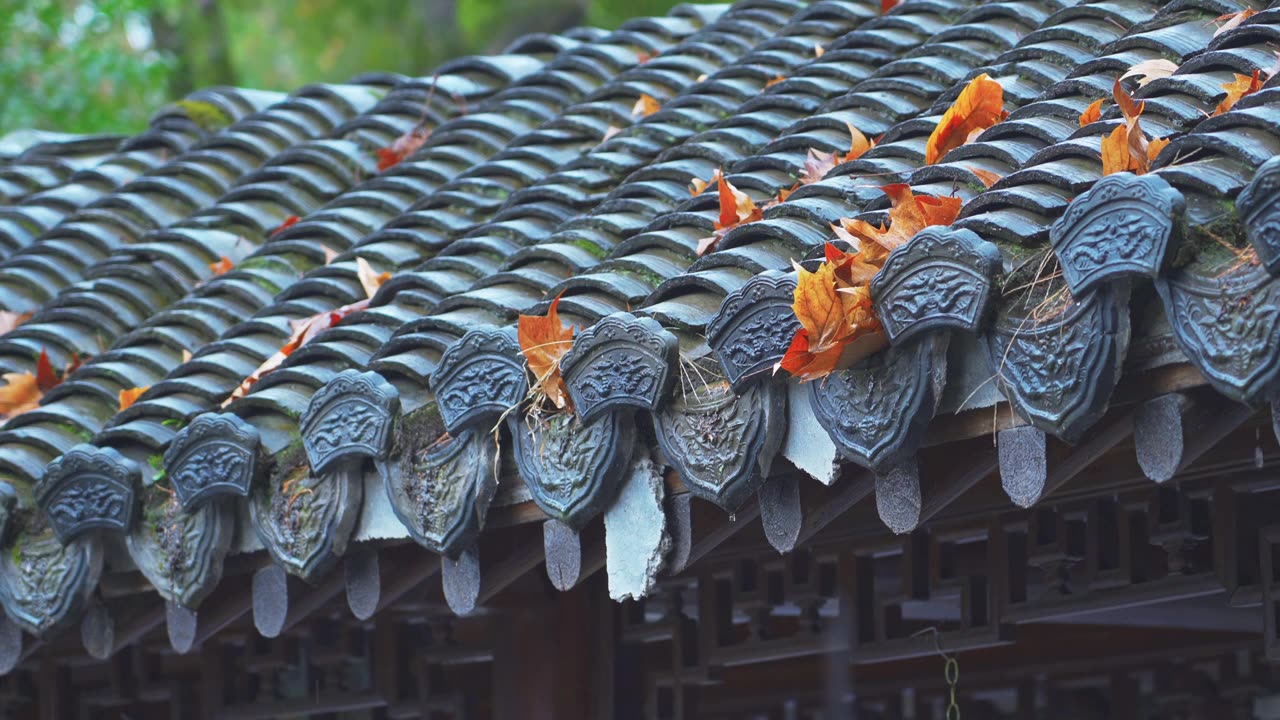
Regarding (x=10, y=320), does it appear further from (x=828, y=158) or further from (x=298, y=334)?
(x=828, y=158)

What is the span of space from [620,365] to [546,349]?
0.23 metres

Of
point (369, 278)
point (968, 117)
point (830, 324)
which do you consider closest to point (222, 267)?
point (369, 278)

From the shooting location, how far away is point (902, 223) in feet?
9.07

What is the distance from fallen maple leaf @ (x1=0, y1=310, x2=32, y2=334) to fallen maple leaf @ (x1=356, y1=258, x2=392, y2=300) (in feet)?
4.35

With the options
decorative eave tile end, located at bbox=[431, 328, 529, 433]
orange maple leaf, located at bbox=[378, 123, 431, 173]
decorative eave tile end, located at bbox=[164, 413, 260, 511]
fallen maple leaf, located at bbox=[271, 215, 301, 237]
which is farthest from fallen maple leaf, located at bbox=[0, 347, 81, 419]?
decorative eave tile end, located at bbox=[431, 328, 529, 433]

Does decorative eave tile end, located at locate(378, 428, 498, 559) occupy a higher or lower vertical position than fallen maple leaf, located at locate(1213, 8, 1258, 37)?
lower

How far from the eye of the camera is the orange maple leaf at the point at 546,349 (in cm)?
290

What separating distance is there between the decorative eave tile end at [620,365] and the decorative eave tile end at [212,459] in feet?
2.81

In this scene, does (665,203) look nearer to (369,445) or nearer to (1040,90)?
(1040,90)

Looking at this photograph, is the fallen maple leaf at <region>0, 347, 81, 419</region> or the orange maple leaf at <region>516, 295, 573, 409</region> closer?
the orange maple leaf at <region>516, 295, 573, 409</region>

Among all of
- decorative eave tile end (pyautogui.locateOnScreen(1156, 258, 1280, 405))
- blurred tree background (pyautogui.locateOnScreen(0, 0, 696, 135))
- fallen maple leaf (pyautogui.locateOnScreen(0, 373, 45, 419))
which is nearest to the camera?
decorative eave tile end (pyautogui.locateOnScreen(1156, 258, 1280, 405))

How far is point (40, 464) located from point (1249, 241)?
9.26ft

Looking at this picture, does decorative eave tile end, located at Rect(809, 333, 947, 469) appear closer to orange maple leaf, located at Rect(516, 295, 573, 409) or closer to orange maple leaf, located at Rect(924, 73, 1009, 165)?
orange maple leaf, located at Rect(516, 295, 573, 409)

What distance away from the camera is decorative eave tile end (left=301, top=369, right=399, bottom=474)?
3123 millimetres
